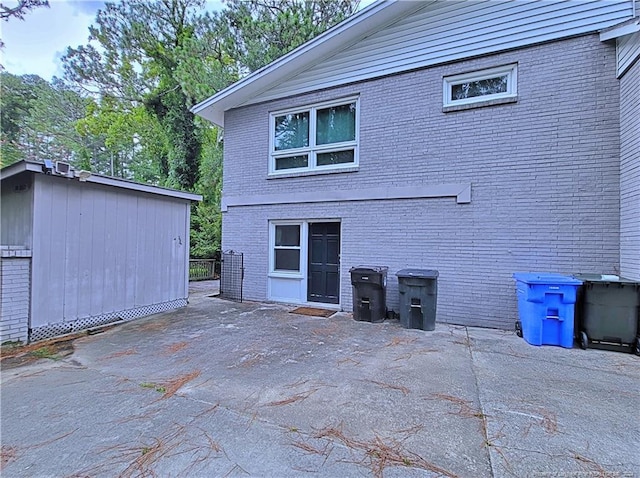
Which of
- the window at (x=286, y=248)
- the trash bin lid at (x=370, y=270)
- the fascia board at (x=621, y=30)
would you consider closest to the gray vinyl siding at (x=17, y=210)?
→ the window at (x=286, y=248)

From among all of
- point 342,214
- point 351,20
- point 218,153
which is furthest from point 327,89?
point 218,153

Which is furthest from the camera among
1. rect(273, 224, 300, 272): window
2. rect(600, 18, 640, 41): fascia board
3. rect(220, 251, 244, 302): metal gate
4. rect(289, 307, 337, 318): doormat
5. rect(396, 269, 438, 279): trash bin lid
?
rect(220, 251, 244, 302): metal gate

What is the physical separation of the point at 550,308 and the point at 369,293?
114 inches

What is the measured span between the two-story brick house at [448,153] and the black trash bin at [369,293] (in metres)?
0.49

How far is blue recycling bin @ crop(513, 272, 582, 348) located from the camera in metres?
4.54

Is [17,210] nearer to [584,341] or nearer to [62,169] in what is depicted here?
[62,169]

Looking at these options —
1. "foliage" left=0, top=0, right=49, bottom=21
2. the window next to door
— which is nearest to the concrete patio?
the window next to door

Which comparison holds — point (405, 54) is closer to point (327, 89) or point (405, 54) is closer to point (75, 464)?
point (327, 89)

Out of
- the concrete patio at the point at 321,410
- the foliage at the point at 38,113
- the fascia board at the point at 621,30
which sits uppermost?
the foliage at the point at 38,113

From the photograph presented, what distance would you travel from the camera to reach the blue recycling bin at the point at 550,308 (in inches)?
179

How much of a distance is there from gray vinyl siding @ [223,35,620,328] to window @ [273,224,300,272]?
667 millimetres

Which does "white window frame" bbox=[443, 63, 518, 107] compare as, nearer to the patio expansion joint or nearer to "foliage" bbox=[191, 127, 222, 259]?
the patio expansion joint

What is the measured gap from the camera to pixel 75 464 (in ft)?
6.90

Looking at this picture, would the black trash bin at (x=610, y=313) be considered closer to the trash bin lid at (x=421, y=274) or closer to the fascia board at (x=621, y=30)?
the trash bin lid at (x=421, y=274)
